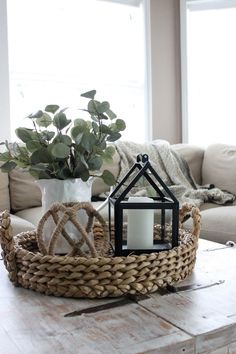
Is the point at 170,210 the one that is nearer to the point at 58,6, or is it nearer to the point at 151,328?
the point at 151,328

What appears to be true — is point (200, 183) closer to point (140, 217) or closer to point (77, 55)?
point (77, 55)

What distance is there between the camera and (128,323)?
0.87 meters

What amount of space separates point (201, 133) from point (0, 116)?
5.92 ft

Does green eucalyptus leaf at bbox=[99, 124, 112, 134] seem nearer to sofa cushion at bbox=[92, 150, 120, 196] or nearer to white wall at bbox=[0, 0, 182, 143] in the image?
sofa cushion at bbox=[92, 150, 120, 196]

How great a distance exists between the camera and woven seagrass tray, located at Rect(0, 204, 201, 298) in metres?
0.98

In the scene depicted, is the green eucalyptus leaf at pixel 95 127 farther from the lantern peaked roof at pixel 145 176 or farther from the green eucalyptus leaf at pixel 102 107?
the lantern peaked roof at pixel 145 176

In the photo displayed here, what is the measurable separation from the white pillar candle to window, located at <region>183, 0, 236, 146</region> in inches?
114

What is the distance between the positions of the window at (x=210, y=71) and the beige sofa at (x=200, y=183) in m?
0.53

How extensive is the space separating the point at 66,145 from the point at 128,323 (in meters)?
0.48

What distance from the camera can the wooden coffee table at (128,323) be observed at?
0.78 m

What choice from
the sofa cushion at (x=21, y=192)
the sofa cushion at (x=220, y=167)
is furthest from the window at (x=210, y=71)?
the sofa cushion at (x=21, y=192)

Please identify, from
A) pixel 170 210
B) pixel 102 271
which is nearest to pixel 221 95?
pixel 170 210

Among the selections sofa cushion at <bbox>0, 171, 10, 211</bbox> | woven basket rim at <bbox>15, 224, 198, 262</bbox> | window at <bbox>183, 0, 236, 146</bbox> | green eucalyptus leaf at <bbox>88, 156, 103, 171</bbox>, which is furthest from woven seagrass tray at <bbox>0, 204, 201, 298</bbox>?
window at <bbox>183, 0, 236, 146</bbox>

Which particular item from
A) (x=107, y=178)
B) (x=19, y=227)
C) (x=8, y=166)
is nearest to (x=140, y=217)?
(x=107, y=178)
